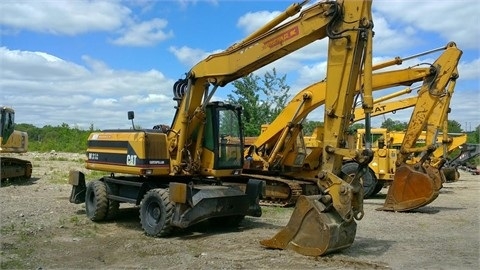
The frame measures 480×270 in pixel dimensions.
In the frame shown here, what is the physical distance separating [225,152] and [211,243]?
2.23 m

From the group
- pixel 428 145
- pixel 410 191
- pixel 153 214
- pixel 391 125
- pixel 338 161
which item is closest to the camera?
pixel 338 161

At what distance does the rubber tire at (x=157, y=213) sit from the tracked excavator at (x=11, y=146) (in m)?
9.79

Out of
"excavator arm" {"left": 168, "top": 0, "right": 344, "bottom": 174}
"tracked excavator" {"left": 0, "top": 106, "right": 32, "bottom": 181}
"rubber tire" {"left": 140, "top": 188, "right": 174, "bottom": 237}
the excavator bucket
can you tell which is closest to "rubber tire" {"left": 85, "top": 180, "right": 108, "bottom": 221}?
"rubber tire" {"left": 140, "top": 188, "right": 174, "bottom": 237}

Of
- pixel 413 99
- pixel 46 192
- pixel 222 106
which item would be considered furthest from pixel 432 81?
pixel 46 192

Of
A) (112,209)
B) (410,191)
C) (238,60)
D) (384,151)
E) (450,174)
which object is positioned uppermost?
(238,60)

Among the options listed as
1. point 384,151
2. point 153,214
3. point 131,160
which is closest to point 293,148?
point 384,151

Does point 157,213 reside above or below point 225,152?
below

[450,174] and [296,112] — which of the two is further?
[450,174]

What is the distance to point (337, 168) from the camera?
7.95 m

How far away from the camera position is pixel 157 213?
9.57 meters

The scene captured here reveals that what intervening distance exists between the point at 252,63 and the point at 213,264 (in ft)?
12.4

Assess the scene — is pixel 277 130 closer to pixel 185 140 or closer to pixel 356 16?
pixel 185 140

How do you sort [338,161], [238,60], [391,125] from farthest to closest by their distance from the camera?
1. [391,125]
2. [238,60]
3. [338,161]

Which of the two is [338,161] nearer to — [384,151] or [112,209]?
[112,209]
